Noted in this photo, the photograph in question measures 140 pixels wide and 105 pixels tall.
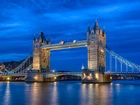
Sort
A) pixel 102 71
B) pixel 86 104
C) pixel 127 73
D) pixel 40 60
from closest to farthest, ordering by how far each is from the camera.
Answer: pixel 86 104
pixel 127 73
pixel 102 71
pixel 40 60

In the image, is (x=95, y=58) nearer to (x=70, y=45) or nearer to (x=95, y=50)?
(x=95, y=50)

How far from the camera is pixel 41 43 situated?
64.6 metres

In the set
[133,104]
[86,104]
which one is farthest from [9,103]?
[133,104]

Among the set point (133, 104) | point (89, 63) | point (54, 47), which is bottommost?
point (133, 104)

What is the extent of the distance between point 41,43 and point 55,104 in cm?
4551

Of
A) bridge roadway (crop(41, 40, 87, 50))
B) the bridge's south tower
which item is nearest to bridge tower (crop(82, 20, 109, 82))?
the bridge's south tower

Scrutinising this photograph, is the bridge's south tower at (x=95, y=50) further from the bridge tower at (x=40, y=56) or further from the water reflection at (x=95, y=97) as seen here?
the water reflection at (x=95, y=97)

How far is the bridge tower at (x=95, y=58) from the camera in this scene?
50.5m

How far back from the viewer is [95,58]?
170 ft

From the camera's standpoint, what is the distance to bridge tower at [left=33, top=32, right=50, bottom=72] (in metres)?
63.4

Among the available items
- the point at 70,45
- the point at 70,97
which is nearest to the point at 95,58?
the point at 70,45

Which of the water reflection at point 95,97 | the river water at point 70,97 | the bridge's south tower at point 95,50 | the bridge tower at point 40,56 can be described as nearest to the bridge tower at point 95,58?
the bridge's south tower at point 95,50

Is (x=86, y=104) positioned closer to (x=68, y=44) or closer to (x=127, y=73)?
(x=127, y=73)

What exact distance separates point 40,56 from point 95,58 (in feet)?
52.7
